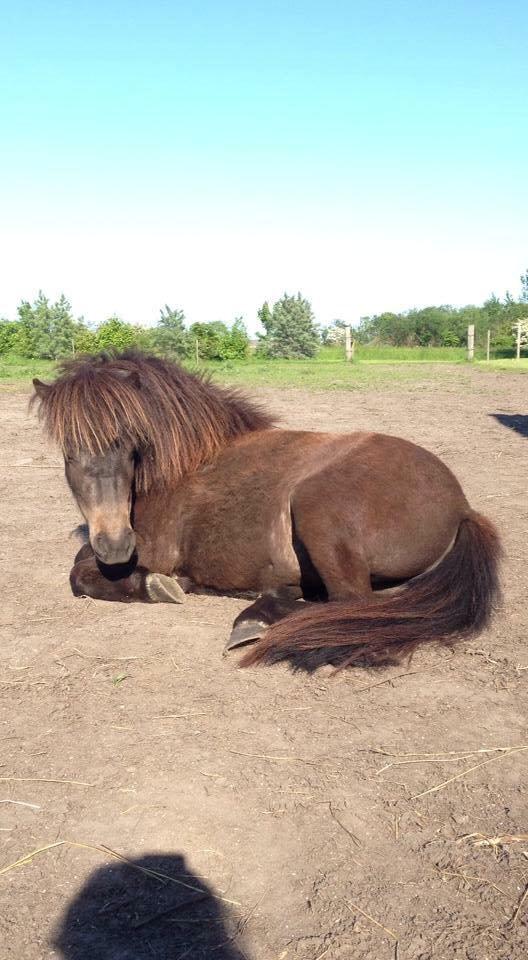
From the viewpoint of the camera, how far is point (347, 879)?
2.14 m

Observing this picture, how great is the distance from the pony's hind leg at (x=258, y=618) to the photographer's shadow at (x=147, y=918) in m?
1.65

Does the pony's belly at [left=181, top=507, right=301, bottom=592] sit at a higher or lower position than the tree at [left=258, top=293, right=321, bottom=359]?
lower

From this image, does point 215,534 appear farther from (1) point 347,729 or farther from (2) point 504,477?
(2) point 504,477

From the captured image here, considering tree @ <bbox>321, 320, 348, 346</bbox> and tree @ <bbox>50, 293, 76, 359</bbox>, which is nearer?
tree @ <bbox>50, 293, 76, 359</bbox>

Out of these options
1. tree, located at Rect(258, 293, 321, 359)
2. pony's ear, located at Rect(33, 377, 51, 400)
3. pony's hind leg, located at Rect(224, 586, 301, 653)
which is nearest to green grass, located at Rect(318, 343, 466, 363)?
tree, located at Rect(258, 293, 321, 359)

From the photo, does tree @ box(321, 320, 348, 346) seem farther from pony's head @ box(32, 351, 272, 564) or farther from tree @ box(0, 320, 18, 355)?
pony's head @ box(32, 351, 272, 564)

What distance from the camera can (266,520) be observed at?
4.31m

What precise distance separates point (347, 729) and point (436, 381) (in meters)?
20.3

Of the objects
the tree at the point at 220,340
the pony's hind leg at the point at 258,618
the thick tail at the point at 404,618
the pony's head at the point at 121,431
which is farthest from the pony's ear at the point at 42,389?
the tree at the point at 220,340

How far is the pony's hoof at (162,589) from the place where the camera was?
4.57m

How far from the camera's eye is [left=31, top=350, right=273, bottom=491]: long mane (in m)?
4.14

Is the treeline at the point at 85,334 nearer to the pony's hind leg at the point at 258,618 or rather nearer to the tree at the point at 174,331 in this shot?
the tree at the point at 174,331

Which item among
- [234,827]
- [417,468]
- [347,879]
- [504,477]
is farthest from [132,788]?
[504,477]

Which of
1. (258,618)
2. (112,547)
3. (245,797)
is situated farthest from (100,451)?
(245,797)
